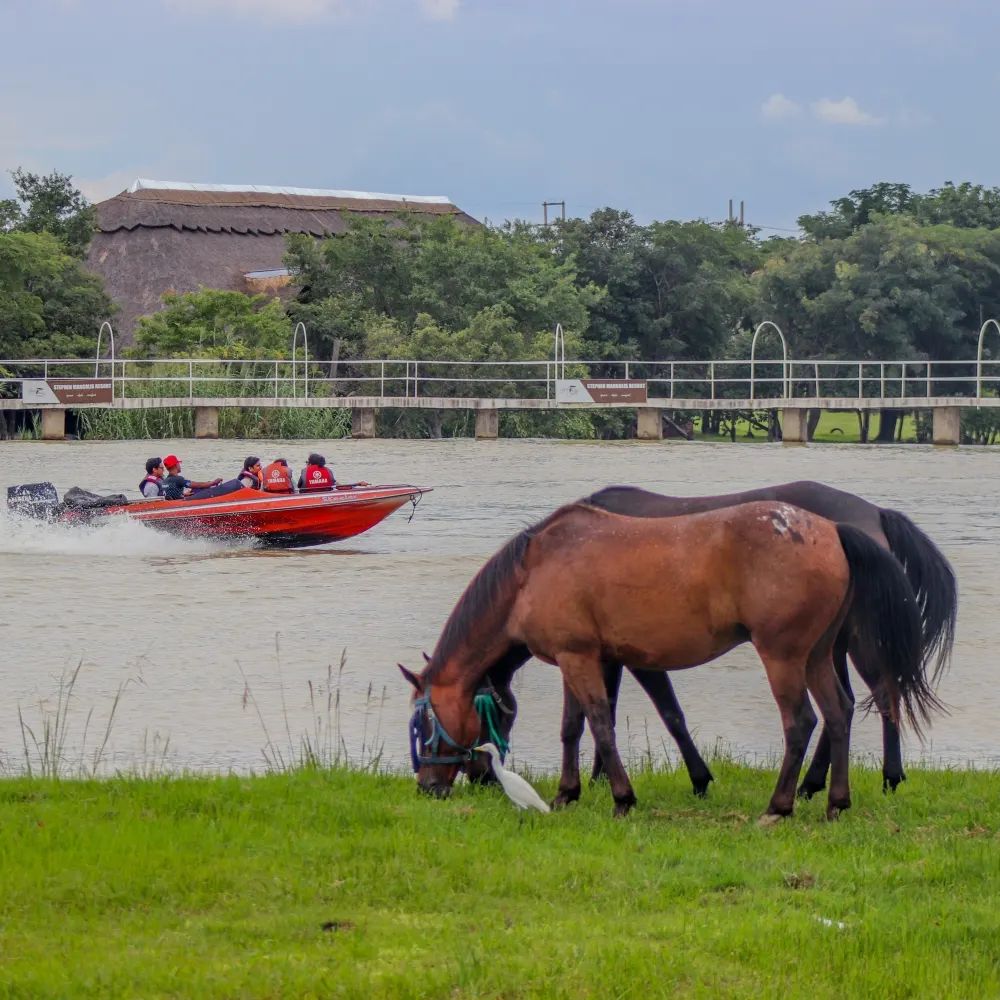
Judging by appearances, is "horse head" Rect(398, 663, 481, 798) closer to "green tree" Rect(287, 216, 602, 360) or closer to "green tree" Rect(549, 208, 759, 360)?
"green tree" Rect(287, 216, 602, 360)

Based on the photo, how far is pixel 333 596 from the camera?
18.2 meters

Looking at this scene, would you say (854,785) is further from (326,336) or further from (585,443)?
(326,336)

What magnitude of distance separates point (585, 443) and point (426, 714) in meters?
37.5

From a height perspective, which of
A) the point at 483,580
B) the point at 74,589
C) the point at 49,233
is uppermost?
the point at 49,233

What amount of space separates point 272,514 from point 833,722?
52.9 feet

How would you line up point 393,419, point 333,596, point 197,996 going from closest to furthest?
point 197,996 → point 333,596 → point 393,419

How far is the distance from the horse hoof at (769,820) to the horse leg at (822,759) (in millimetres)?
643

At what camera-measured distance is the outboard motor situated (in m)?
21.7

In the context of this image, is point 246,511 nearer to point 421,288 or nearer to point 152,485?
point 152,485

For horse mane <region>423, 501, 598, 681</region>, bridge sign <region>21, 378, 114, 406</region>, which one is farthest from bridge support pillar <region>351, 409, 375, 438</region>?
horse mane <region>423, 501, 598, 681</region>

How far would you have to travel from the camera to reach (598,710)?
707 centimetres

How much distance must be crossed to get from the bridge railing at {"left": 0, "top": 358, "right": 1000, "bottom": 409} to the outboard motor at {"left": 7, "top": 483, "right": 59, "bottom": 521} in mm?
18389

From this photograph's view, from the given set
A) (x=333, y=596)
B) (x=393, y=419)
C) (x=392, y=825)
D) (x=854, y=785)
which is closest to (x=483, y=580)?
(x=392, y=825)

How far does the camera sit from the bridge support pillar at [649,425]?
46.3 meters
